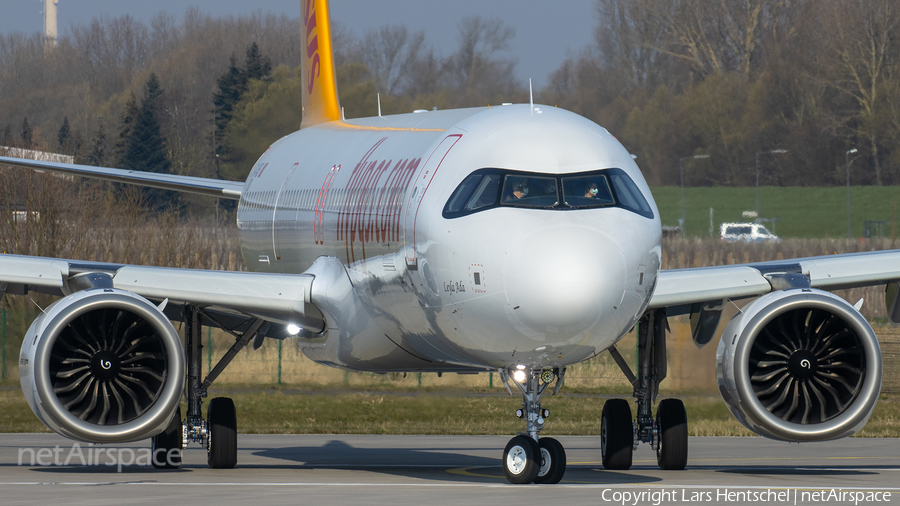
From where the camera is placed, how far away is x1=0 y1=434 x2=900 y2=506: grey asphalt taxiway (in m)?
12.1

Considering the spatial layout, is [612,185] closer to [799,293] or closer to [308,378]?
[799,293]

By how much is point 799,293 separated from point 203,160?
175 ft

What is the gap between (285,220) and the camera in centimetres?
1920

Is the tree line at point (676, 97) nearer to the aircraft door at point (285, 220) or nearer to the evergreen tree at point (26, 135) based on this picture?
the evergreen tree at point (26, 135)

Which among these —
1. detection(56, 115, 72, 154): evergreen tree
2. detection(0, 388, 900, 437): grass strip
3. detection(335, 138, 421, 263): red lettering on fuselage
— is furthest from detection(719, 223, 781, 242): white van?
detection(335, 138, 421, 263): red lettering on fuselage

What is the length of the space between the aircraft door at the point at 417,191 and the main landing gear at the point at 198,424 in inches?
156

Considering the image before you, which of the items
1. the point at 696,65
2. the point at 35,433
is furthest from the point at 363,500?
the point at 696,65

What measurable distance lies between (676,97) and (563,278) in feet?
140

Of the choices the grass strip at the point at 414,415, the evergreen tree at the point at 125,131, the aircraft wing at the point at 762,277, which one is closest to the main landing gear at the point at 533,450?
the aircraft wing at the point at 762,277

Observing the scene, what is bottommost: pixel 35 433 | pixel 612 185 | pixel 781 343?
pixel 35 433

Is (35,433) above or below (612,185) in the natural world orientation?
below

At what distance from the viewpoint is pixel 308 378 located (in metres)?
30.9

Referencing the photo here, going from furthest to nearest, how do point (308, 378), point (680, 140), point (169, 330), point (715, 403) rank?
point (680, 140), point (308, 378), point (715, 403), point (169, 330)

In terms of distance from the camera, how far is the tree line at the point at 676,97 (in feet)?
166
